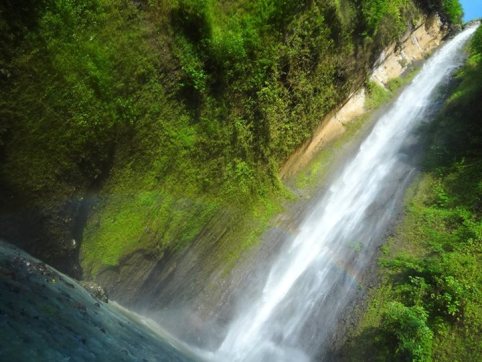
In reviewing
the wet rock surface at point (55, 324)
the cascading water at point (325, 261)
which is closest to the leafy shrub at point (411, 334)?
the cascading water at point (325, 261)

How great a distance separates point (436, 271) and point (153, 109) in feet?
23.2

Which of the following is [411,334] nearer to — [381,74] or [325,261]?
[325,261]

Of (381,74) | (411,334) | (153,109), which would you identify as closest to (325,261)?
(411,334)

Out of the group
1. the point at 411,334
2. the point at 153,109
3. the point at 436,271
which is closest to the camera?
the point at 153,109

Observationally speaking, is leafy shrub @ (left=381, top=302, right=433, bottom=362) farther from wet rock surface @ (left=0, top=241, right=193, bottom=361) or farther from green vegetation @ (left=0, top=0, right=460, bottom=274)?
wet rock surface @ (left=0, top=241, right=193, bottom=361)

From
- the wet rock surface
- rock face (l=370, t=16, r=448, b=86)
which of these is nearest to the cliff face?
the wet rock surface

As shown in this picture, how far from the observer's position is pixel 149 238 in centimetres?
915

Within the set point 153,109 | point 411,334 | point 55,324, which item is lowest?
point 411,334

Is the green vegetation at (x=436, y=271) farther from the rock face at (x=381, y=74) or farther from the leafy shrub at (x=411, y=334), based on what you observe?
the rock face at (x=381, y=74)

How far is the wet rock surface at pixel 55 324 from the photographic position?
502 cm

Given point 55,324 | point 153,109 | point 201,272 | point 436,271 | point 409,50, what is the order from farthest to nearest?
point 409,50, point 201,272, point 436,271, point 153,109, point 55,324

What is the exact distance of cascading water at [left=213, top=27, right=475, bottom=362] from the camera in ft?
33.9

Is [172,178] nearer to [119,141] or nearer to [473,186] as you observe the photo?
[119,141]

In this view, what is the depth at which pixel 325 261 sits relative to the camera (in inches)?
463
